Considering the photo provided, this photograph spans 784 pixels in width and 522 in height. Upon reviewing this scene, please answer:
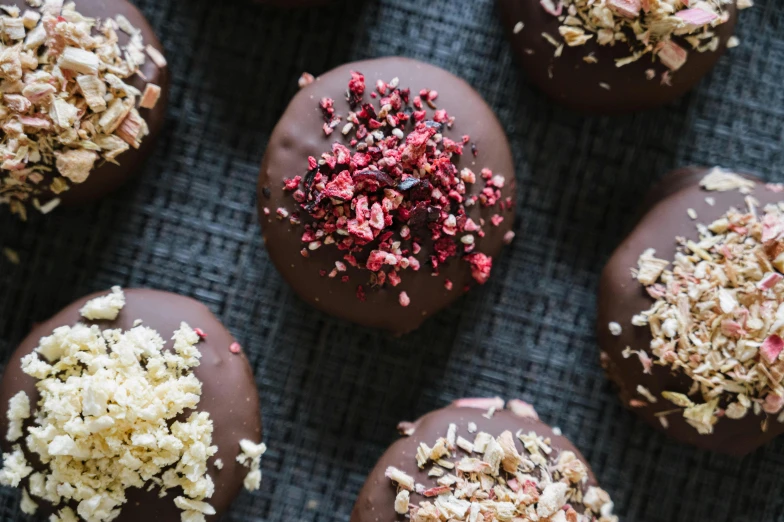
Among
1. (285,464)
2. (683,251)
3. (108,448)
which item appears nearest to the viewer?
(108,448)

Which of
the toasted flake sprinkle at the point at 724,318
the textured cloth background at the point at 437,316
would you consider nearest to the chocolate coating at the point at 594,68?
the textured cloth background at the point at 437,316

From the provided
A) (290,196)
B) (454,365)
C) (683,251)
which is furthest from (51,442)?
(683,251)

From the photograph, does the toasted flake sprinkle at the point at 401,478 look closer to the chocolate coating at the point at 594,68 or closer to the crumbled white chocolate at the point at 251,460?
the crumbled white chocolate at the point at 251,460

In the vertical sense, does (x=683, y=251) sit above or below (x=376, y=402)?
above

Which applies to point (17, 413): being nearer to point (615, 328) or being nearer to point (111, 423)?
point (111, 423)

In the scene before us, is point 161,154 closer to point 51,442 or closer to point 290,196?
point 290,196

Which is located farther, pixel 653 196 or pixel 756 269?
pixel 653 196

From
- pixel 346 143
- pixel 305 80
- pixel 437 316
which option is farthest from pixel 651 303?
pixel 305 80
